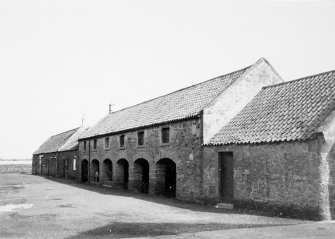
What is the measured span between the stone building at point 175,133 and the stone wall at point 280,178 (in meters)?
1.85

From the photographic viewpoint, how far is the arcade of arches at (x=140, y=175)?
20422mm

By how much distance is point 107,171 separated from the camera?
2805 centimetres

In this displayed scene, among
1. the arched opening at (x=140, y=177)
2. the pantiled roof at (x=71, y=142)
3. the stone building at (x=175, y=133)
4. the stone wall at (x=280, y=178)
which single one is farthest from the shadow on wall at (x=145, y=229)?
the pantiled roof at (x=71, y=142)

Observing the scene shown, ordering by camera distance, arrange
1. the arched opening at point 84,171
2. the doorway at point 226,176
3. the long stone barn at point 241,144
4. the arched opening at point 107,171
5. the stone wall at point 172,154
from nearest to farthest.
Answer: the long stone barn at point 241,144
the doorway at point 226,176
the stone wall at point 172,154
the arched opening at point 107,171
the arched opening at point 84,171

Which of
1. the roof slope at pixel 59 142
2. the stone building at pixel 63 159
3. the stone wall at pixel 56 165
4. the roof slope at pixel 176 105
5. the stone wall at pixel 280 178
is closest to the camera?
the stone wall at pixel 280 178

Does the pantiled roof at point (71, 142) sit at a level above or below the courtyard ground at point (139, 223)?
above

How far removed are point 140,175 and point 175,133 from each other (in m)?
5.56

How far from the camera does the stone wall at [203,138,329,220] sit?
1185 cm

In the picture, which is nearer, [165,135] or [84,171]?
[165,135]

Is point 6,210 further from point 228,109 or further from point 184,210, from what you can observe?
point 228,109

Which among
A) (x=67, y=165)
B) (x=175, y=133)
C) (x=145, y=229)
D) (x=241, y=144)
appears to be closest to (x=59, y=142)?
(x=67, y=165)

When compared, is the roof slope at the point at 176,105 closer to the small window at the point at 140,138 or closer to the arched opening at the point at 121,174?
the small window at the point at 140,138

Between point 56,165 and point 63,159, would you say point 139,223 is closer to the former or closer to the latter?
point 63,159

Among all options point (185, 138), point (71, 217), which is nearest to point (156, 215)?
point (71, 217)
